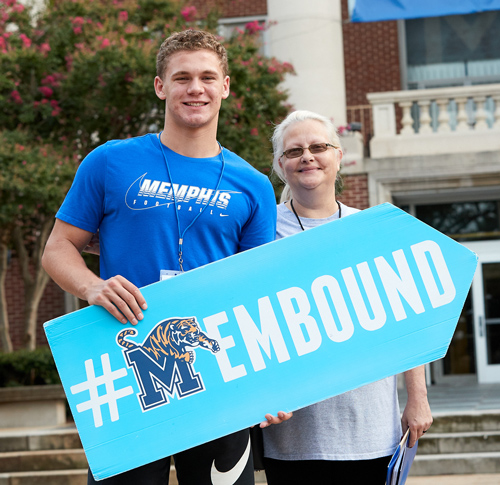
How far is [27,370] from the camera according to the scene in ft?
30.8

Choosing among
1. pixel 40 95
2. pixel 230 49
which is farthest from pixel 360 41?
pixel 40 95

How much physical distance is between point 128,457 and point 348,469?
0.75 metres

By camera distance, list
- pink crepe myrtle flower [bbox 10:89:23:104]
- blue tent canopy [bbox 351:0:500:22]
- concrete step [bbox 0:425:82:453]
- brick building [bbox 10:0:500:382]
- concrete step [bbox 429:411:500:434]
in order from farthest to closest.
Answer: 1. brick building [bbox 10:0:500:382]
2. blue tent canopy [bbox 351:0:500:22]
3. pink crepe myrtle flower [bbox 10:89:23:104]
4. concrete step [bbox 0:425:82:453]
5. concrete step [bbox 429:411:500:434]

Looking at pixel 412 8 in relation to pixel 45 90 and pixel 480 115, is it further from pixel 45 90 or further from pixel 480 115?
pixel 45 90

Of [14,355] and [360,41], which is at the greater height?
[360,41]

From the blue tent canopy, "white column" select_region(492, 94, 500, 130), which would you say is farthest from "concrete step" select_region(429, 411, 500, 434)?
the blue tent canopy

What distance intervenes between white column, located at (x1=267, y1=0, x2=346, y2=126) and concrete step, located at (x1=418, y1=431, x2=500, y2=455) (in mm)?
5688

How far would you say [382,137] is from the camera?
37.9 ft

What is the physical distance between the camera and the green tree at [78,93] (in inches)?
338

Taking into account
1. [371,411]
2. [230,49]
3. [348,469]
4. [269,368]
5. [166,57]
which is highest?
[230,49]

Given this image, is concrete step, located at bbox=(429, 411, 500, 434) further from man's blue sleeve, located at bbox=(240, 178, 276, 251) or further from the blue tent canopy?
the blue tent canopy

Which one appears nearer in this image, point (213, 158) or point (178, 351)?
point (178, 351)

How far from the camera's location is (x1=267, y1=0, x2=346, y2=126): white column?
11.1 metres

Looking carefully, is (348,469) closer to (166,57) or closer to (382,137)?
(166,57)
